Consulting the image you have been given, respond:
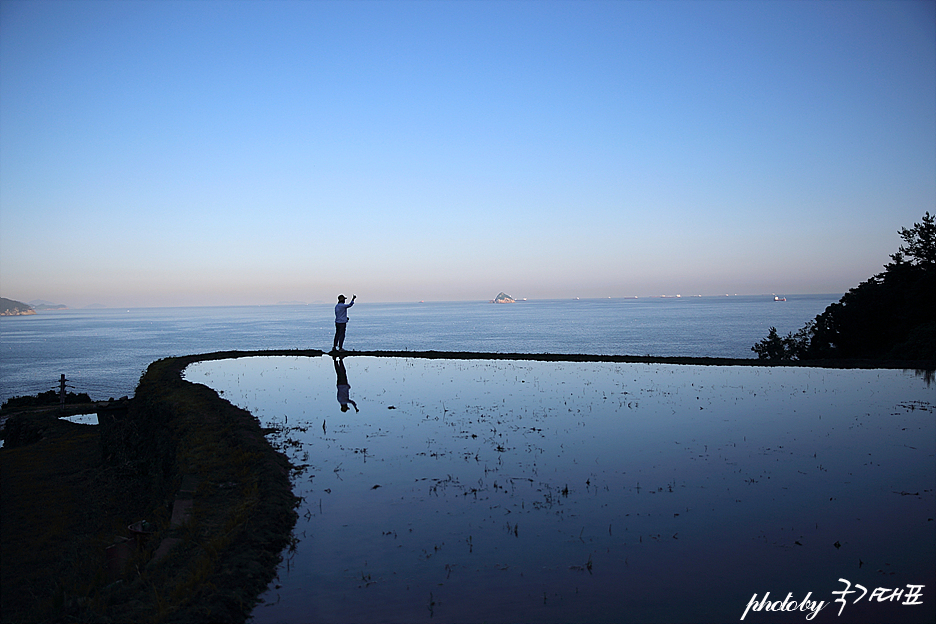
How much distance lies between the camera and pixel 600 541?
279 inches

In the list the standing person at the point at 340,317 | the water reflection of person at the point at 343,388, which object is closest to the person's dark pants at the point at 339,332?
the standing person at the point at 340,317

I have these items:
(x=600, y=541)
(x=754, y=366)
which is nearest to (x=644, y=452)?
(x=600, y=541)

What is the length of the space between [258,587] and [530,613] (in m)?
2.93

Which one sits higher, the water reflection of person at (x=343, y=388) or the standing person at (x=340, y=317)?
the standing person at (x=340, y=317)

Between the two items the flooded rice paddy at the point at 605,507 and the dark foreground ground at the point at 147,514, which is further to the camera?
the dark foreground ground at the point at 147,514

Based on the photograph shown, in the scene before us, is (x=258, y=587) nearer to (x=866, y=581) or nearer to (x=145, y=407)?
(x=866, y=581)

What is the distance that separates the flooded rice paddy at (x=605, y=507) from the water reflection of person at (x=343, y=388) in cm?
50

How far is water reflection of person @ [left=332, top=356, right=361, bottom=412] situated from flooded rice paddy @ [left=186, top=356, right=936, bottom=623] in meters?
0.50

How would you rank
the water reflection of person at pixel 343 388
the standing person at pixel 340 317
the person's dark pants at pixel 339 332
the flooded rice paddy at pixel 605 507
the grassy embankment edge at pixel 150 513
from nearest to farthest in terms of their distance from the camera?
the flooded rice paddy at pixel 605 507
the grassy embankment edge at pixel 150 513
the water reflection of person at pixel 343 388
the standing person at pixel 340 317
the person's dark pants at pixel 339 332

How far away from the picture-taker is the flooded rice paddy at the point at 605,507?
579 cm

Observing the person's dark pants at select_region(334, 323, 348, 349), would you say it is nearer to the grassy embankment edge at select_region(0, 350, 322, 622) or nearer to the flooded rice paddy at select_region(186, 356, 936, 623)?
the grassy embankment edge at select_region(0, 350, 322, 622)

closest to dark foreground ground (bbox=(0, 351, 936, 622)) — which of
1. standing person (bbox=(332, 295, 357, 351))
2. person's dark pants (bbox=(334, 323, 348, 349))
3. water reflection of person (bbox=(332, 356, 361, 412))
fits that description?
water reflection of person (bbox=(332, 356, 361, 412))

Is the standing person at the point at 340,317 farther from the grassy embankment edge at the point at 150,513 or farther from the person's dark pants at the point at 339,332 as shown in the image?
the grassy embankment edge at the point at 150,513

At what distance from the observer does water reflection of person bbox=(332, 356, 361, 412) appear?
16609mm
